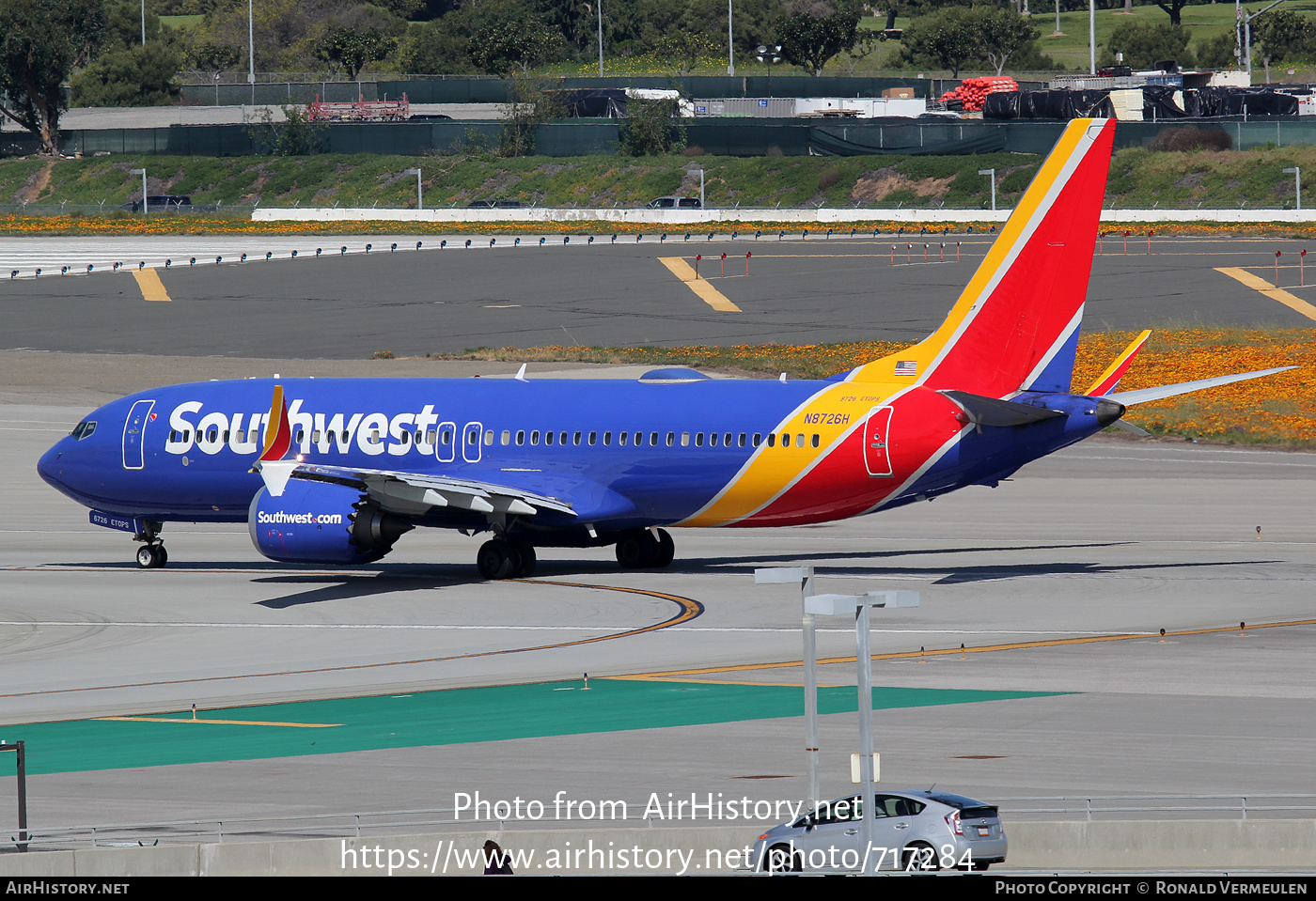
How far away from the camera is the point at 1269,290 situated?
→ 3487 inches

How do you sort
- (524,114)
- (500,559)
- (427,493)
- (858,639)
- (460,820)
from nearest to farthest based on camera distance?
(858,639), (460,820), (427,493), (500,559), (524,114)

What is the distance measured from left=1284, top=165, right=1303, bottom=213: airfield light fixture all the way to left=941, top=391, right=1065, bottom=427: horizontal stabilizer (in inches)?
3430

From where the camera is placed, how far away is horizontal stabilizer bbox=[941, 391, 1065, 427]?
113 ft

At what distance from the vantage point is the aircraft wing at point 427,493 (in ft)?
120

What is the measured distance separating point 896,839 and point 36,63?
171m

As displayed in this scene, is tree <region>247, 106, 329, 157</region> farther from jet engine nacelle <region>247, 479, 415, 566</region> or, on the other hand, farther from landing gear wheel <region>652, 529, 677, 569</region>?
jet engine nacelle <region>247, 479, 415, 566</region>

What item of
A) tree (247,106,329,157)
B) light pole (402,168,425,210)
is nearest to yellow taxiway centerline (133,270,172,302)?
light pole (402,168,425,210)

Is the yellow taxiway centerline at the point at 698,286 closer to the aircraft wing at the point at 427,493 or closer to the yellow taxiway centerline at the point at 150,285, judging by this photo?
the yellow taxiway centerline at the point at 150,285

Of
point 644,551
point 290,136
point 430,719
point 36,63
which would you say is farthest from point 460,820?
point 36,63

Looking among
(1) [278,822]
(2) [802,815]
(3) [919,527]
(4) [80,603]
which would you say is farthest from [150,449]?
(2) [802,815]

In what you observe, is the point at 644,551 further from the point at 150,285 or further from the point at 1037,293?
the point at 150,285

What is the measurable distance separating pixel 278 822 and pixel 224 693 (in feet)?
32.0

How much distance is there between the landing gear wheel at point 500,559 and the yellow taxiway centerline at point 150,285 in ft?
204
